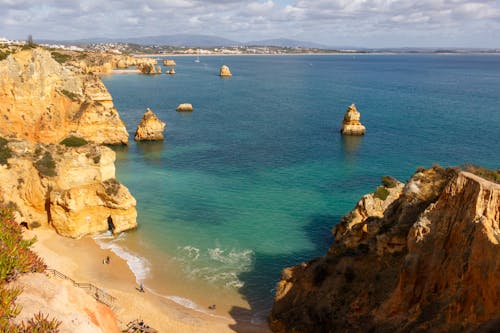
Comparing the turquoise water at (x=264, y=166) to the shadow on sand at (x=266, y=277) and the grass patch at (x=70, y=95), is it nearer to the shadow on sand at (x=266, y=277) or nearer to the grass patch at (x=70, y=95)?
the shadow on sand at (x=266, y=277)

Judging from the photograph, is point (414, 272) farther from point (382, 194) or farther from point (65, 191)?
point (65, 191)

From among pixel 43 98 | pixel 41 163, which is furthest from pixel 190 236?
pixel 43 98

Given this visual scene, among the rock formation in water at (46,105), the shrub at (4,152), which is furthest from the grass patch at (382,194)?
the rock formation in water at (46,105)

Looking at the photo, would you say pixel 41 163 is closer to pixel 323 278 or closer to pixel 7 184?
pixel 7 184

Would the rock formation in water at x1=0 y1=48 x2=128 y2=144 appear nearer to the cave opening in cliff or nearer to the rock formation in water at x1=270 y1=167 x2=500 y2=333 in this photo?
the cave opening in cliff

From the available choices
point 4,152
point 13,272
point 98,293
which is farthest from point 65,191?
point 13,272

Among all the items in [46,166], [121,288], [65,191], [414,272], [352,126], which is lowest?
[121,288]

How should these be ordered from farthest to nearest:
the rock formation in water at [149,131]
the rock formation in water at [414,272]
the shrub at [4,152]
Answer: the rock formation in water at [149,131], the shrub at [4,152], the rock formation in water at [414,272]
